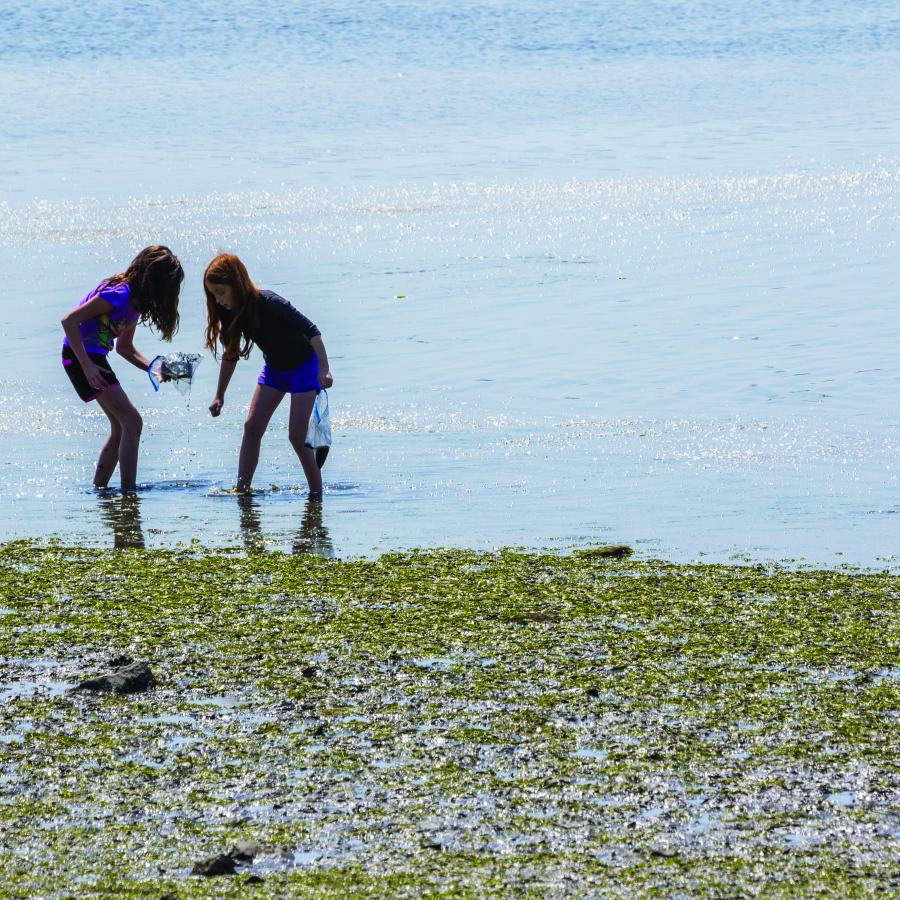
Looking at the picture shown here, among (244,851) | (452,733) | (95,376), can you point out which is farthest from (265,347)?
(244,851)

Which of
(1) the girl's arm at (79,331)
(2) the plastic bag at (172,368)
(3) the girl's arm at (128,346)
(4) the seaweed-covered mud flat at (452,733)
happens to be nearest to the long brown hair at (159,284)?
(1) the girl's arm at (79,331)

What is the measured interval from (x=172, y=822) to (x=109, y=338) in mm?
5972

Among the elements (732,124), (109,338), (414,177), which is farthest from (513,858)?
(732,124)

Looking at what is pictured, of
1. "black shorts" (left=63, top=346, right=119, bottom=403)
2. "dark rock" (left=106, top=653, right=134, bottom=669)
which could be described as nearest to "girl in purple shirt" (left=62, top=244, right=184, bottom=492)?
"black shorts" (left=63, top=346, right=119, bottom=403)

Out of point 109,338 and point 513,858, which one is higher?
point 109,338

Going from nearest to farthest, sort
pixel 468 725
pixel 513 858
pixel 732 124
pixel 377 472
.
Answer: pixel 513 858 → pixel 468 725 → pixel 377 472 → pixel 732 124

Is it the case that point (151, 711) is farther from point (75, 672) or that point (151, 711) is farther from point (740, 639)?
point (740, 639)

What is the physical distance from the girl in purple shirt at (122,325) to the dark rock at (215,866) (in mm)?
5620

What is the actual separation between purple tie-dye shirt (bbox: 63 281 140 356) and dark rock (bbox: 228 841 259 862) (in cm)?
590

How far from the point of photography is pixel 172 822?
487 cm

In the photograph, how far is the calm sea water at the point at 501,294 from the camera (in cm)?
1030

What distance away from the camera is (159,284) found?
9.84m

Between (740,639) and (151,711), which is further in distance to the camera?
(740,639)

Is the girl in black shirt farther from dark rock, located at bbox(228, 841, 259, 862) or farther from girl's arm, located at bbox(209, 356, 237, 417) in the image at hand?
dark rock, located at bbox(228, 841, 259, 862)
